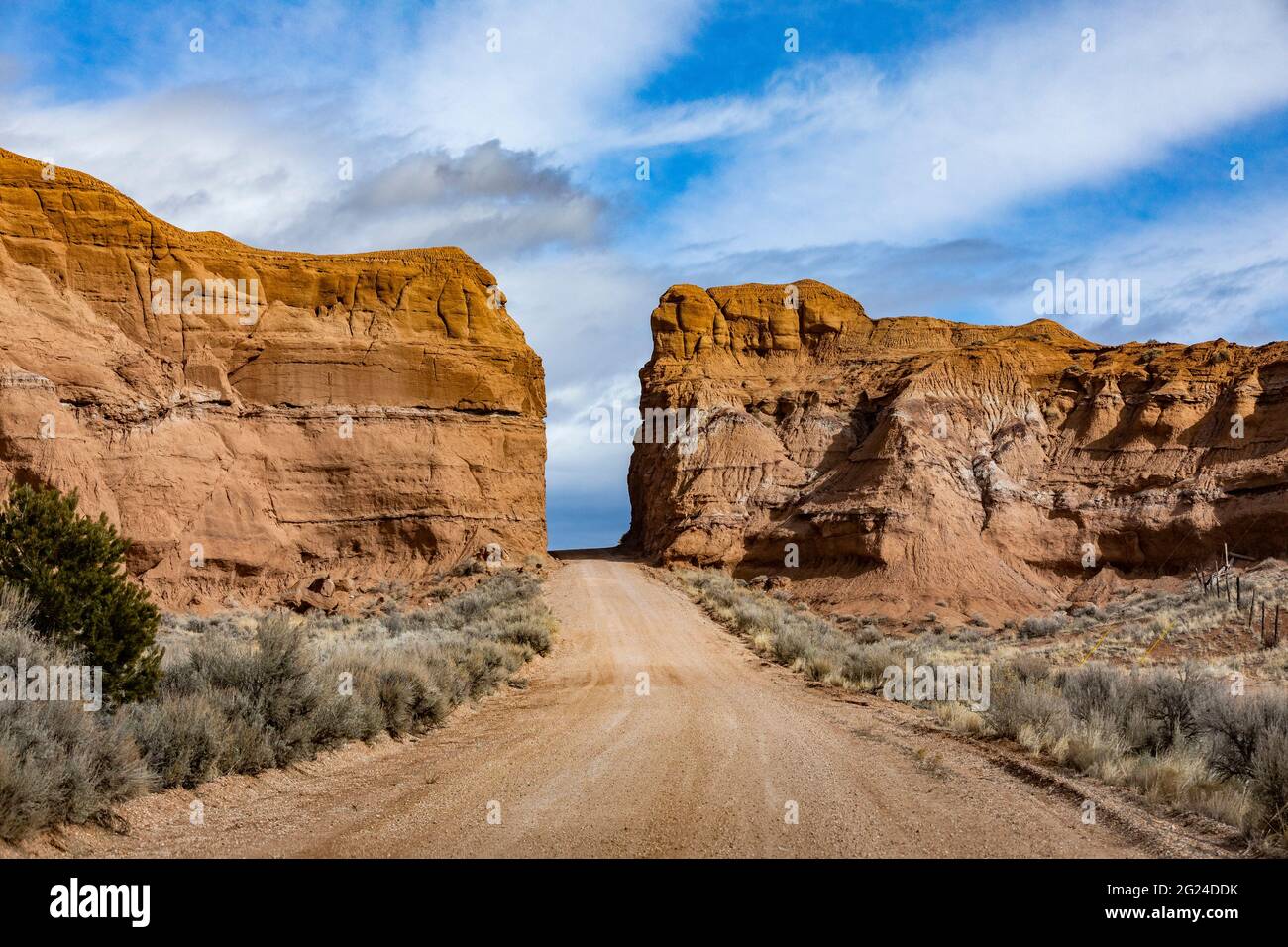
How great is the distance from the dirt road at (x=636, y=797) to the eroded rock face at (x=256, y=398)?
28.9m

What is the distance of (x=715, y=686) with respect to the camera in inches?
646

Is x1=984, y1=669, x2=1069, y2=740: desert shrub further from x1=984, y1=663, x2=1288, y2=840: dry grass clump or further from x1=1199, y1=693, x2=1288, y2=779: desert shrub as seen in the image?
x1=1199, y1=693, x2=1288, y2=779: desert shrub

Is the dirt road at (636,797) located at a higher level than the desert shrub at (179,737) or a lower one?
lower

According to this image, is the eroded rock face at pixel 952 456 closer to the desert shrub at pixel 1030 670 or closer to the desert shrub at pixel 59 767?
the desert shrub at pixel 1030 670

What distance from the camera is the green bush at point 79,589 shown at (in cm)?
947

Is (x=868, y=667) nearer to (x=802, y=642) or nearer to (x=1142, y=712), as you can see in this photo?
(x=802, y=642)

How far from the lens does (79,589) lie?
10.6 meters

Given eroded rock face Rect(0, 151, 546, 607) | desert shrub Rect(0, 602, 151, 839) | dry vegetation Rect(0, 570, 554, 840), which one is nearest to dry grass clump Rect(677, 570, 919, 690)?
dry vegetation Rect(0, 570, 554, 840)

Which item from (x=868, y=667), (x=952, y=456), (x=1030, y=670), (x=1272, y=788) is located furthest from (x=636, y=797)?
(x=952, y=456)

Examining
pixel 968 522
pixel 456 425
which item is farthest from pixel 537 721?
pixel 968 522

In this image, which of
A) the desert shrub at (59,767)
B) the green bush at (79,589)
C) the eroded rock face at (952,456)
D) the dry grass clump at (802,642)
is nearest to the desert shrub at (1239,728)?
the dry grass clump at (802,642)

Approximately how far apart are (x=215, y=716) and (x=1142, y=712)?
10.6 m
